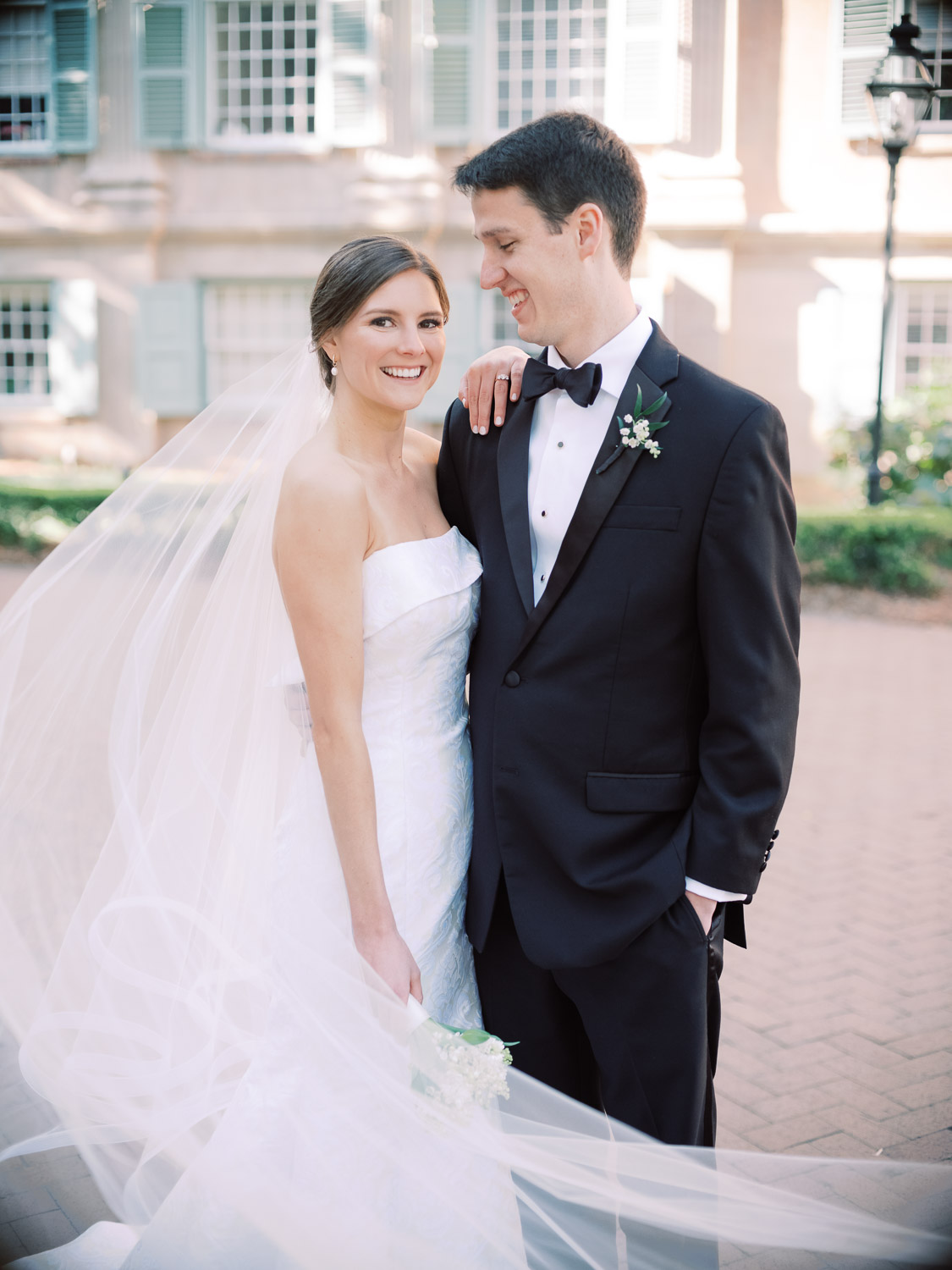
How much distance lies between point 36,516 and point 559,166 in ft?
37.2

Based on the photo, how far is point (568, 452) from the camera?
233 cm

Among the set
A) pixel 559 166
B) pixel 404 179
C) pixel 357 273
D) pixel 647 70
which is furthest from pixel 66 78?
pixel 559 166

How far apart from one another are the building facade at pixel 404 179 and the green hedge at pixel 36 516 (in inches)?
122

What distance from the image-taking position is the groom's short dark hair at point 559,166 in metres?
2.23

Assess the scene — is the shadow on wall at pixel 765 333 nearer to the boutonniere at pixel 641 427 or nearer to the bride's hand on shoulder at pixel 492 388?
the bride's hand on shoulder at pixel 492 388

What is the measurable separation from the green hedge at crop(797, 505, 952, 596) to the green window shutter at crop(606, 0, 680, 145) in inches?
225

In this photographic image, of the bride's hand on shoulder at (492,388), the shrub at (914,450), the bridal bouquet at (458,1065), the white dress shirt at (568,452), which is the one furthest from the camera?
the shrub at (914,450)

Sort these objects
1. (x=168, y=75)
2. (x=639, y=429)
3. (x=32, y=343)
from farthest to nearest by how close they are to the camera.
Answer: (x=32, y=343) < (x=168, y=75) < (x=639, y=429)

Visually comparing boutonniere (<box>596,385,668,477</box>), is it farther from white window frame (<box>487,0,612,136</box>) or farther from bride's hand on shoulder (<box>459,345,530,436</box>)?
white window frame (<box>487,0,612,136</box>)

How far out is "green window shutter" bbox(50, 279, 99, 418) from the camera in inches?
599

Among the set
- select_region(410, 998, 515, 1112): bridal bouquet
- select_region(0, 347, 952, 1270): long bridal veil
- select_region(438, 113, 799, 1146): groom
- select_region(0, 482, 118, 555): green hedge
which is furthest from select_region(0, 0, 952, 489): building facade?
select_region(410, 998, 515, 1112): bridal bouquet

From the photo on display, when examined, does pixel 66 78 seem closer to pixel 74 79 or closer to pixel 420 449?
pixel 74 79

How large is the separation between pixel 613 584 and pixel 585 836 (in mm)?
502

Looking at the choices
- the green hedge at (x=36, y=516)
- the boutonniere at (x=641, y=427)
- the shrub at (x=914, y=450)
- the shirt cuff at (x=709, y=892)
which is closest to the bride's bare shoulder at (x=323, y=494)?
the boutonniere at (x=641, y=427)
